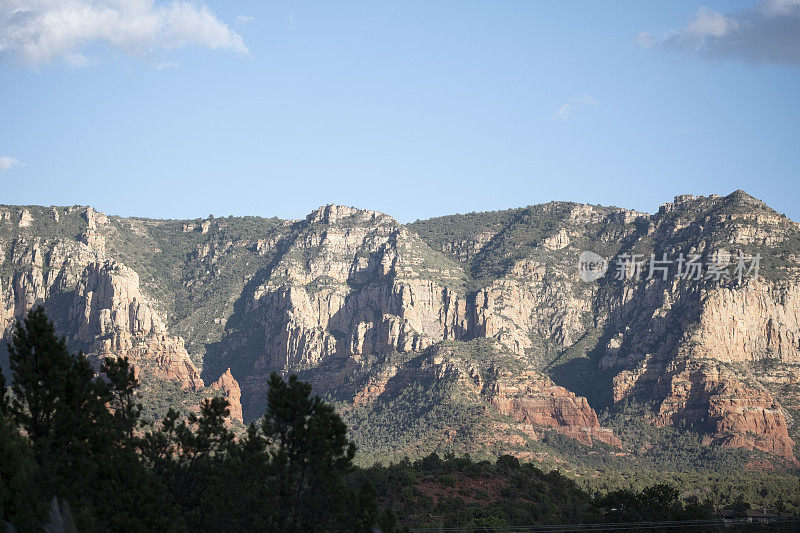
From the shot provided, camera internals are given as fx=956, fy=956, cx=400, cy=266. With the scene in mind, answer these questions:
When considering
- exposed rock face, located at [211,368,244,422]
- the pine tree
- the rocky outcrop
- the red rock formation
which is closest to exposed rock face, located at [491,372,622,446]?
the red rock formation

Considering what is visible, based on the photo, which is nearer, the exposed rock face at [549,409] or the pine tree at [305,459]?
the pine tree at [305,459]

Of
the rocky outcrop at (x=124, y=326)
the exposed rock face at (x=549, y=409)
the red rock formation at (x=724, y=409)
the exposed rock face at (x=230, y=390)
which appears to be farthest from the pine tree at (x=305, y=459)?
the red rock formation at (x=724, y=409)

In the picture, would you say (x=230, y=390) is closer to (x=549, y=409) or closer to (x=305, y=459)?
(x=549, y=409)

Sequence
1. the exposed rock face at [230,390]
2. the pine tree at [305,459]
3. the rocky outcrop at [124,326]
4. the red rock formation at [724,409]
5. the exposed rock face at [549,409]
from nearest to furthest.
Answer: the pine tree at [305,459]
the red rock formation at [724,409]
the rocky outcrop at [124,326]
the exposed rock face at [230,390]
the exposed rock face at [549,409]

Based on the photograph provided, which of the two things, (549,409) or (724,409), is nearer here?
(724,409)

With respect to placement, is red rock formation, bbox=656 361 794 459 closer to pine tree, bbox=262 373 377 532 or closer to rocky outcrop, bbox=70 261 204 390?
rocky outcrop, bbox=70 261 204 390

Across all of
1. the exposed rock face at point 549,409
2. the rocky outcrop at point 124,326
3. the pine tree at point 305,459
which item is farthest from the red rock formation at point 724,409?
the pine tree at point 305,459

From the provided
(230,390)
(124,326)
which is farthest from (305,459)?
(124,326)

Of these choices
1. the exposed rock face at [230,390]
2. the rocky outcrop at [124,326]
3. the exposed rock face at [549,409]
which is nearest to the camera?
the rocky outcrop at [124,326]

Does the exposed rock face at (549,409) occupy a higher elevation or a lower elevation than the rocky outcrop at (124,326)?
lower

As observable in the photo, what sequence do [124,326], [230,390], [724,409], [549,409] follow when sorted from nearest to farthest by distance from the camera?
[724,409] < [124,326] < [549,409] < [230,390]

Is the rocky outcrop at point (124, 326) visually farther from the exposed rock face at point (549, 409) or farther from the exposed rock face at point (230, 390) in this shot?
the exposed rock face at point (549, 409)

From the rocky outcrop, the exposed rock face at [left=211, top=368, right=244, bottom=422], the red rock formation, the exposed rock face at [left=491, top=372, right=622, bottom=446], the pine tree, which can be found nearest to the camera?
the pine tree

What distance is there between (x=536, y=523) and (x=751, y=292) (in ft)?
408
